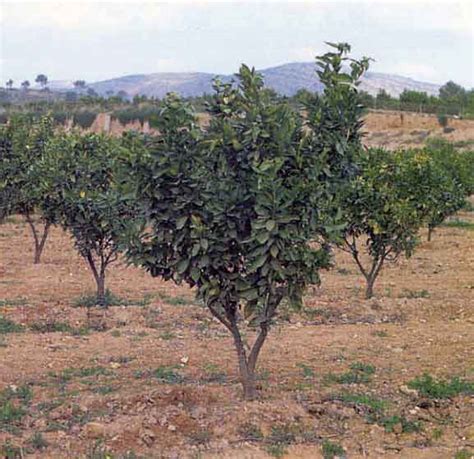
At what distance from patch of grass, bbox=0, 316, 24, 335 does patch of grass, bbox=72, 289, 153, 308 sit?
1.39 meters

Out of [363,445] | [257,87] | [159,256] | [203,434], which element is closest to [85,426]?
[203,434]

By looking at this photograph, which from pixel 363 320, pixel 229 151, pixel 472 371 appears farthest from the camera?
pixel 363 320

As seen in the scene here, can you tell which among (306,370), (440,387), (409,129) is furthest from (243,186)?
(409,129)

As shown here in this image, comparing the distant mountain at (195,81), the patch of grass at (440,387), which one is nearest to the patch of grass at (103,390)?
the patch of grass at (440,387)

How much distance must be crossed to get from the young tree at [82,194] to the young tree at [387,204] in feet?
12.4

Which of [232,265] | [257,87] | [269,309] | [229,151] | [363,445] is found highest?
[257,87]

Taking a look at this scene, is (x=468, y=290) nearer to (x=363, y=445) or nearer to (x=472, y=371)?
(x=472, y=371)

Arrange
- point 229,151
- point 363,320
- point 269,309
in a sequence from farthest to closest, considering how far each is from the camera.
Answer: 1. point 363,320
2. point 269,309
3. point 229,151

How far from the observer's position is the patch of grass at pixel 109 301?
469 inches

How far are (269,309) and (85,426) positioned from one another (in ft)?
6.46

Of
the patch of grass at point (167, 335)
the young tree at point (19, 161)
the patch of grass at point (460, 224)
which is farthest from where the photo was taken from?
the patch of grass at point (460, 224)

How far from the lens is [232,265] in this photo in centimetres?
679

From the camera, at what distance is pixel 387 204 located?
11.9 meters

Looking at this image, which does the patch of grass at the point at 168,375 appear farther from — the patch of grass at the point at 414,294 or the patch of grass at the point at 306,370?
the patch of grass at the point at 414,294
